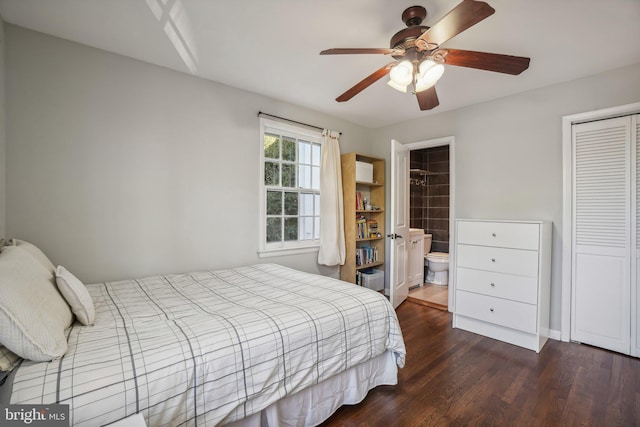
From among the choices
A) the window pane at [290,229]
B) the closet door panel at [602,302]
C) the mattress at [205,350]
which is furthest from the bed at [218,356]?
the closet door panel at [602,302]

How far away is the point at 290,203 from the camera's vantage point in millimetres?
3371

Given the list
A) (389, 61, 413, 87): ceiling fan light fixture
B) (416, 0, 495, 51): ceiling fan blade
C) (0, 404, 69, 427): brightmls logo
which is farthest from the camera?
(389, 61, 413, 87): ceiling fan light fixture

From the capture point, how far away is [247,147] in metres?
2.98

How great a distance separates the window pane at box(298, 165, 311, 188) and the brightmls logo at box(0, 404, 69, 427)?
2.84m

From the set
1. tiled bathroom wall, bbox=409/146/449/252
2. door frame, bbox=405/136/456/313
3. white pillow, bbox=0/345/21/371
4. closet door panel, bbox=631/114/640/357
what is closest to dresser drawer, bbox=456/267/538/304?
door frame, bbox=405/136/456/313

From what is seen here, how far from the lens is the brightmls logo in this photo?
0.79 m

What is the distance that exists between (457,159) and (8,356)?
3.79 meters

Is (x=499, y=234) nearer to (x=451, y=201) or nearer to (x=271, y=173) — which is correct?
(x=451, y=201)

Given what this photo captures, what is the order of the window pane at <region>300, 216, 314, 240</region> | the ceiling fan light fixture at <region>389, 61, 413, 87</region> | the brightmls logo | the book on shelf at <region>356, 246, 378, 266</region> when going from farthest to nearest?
the book on shelf at <region>356, 246, 378, 266</region> → the window pane at <region>300, 216, 314, 240</region> → the ceiling fan light fixture at <region>389, 61, 413, 87</region> → the brightmls logo

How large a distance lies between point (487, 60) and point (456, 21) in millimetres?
448

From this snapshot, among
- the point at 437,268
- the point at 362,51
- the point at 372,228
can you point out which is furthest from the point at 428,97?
the point at 437,268

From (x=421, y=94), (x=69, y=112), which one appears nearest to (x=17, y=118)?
(x=69, y=112)

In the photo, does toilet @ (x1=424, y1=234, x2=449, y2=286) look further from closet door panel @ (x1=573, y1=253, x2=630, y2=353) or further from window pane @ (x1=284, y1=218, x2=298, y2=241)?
window pane @ (x1=284, y1=218, x2=298, y2=241)

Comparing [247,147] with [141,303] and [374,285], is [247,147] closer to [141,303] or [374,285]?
[141,303]
